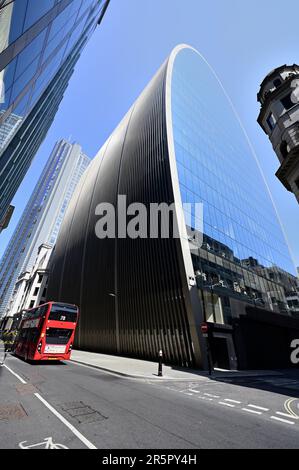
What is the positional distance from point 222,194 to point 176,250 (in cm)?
1686

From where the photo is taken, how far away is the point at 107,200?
36562 mm

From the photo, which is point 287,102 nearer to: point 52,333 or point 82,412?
point 52,333

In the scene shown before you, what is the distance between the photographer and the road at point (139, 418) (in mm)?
4672

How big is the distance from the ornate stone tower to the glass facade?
28.6 feet

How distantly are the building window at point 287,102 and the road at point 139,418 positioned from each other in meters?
30.8

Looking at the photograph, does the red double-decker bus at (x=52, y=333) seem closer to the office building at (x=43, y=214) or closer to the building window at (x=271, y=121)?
the building window at (x=271, y=121)

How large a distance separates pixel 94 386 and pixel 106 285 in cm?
2149

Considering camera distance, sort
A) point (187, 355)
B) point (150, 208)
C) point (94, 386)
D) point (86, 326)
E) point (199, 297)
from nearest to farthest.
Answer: point (94, 386), point (187, 355), point (199, 297), point (150, 208), point (86, 326)

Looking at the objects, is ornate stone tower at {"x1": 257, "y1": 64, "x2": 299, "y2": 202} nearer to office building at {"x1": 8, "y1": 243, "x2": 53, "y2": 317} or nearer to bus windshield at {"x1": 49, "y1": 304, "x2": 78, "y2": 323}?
bus windshield at {"x1": 49, "y1": 304, "x2": 78, "y2": 323}

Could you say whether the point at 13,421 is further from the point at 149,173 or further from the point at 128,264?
the point at 149,173

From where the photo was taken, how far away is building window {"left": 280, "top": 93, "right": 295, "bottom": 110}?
2760cm

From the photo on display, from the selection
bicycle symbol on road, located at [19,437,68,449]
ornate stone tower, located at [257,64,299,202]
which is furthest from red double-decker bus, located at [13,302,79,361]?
ornate stone tower, located at [257,64,299,202]

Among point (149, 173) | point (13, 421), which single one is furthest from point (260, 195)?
point (13, 421)

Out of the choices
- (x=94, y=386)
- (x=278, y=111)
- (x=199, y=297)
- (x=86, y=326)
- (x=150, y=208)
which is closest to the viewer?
(x=94, y=386)
